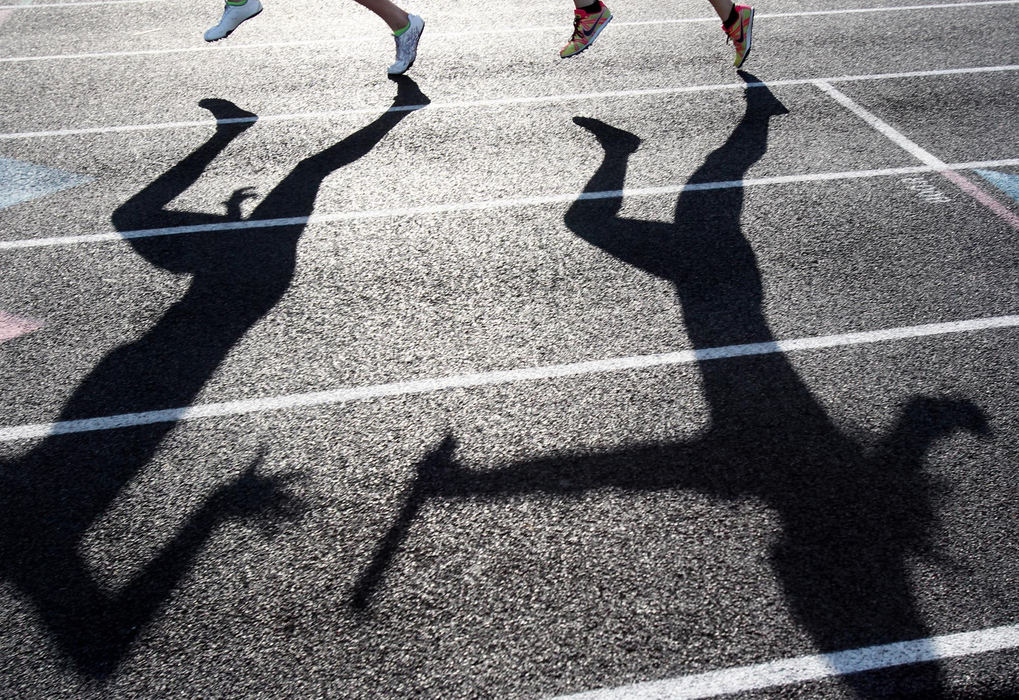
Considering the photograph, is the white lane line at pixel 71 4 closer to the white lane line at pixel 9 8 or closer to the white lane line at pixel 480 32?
the white lane line at pixel 9 8

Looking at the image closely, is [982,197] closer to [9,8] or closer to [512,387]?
[512,387]

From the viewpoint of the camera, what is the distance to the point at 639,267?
515 cm

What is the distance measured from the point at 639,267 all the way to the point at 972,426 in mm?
2012

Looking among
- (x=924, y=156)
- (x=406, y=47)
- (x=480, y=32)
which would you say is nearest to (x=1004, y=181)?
(x=924, y=156)

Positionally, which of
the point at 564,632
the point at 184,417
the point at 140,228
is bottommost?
the point at 564,632

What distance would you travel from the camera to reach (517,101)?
7371mm

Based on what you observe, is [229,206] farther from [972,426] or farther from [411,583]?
[972,426]

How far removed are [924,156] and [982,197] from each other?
684mm

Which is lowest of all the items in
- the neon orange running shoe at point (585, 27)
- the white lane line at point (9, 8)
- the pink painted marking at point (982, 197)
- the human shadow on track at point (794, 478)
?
the human shadow on track at point (794, 478)

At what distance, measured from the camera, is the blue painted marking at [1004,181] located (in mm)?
5938

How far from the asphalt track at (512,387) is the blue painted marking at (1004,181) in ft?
0.42

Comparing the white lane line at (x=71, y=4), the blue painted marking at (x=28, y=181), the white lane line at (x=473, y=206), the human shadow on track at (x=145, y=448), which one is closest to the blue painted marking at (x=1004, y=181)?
the white lane line at (x=473, y=206)

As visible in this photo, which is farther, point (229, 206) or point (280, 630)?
point (229, 206)

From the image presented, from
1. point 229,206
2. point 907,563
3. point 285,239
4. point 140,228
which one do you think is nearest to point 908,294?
point 907,563
